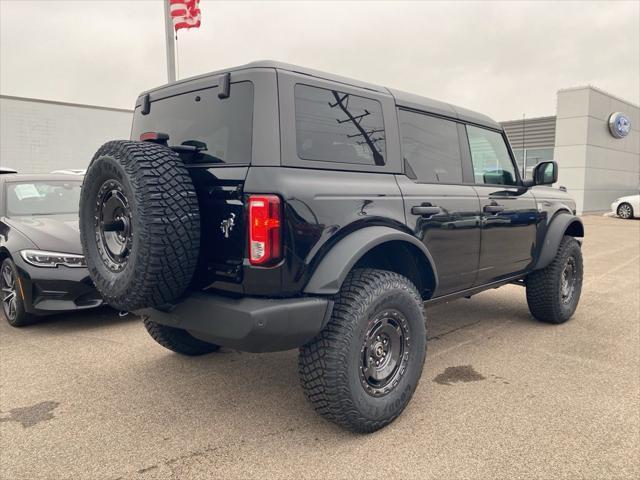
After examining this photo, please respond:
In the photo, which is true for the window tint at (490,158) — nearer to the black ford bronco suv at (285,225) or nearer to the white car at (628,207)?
the black ford bronco suv at (285,225)

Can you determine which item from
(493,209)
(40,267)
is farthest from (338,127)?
(40,267)

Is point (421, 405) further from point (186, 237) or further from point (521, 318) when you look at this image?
point (521, 318)

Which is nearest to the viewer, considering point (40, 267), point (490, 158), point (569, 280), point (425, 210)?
point (425, 210)

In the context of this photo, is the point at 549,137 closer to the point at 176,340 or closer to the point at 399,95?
the point at 399,95

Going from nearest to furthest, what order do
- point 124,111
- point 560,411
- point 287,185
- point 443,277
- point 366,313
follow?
point 287,185, point 366,313, point 560,411, point 443,277, point 124,111

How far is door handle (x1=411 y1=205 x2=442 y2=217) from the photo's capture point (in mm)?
3090

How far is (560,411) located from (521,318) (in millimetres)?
2263

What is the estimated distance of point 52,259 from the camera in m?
4.40

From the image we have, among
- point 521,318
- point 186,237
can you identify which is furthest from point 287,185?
point 521,318

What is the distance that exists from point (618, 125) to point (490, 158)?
72.1 ft

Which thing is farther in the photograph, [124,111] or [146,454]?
[124,111]

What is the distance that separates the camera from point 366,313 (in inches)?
103

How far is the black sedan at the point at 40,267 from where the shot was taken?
4355mm

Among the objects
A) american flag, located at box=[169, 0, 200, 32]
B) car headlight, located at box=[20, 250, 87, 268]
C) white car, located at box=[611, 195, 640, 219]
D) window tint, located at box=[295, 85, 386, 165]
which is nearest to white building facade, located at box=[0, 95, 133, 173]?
american flag, located at box=[169, 0, 200, 32]
